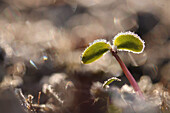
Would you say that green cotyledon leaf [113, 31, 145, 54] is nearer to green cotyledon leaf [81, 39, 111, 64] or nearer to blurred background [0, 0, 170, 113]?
green cotyledon leaf [81, 39, 111, 64]

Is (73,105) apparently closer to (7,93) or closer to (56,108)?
(56,108)

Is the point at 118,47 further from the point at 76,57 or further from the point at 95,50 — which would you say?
the point at 76,57

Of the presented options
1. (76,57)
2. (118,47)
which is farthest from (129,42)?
(76,57)

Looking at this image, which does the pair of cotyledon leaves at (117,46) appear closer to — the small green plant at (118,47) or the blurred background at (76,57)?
the small green plant at (118,47)

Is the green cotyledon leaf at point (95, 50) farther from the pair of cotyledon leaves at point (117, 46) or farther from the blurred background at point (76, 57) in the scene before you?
the blurred background at point (76, 57)

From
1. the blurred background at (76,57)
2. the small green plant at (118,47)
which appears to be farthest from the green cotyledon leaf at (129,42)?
Result: the blurred background at (76,57)

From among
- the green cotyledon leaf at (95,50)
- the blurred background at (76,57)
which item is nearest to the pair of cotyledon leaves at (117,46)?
the green cotyledon leaf at (95,50)

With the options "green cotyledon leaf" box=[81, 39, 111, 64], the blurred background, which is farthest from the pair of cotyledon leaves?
the blurred background

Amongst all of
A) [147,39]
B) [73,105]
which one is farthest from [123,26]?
[73,105]
